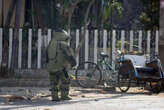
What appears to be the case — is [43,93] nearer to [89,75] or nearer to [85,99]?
[85,99]

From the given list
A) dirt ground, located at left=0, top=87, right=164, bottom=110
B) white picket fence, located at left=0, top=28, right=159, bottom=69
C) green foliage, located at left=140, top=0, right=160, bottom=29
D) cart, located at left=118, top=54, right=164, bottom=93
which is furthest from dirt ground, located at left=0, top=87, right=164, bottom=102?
green foliage, located at left=140, top=0, right=160, bottom=29

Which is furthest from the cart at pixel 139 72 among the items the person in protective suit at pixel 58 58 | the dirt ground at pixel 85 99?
the person in protective suit at pixel 58 58

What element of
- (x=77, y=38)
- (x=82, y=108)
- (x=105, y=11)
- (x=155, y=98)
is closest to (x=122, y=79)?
(x=155, y=98)

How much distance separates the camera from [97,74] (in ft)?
31.8

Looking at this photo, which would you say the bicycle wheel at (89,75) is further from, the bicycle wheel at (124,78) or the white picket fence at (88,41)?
the white picket fence at (88,41)

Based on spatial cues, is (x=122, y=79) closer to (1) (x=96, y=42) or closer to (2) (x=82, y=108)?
(1) (x=96, y=42)

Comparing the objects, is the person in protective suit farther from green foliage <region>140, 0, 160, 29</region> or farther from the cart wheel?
green foliage <region>140, 0, 160, 29</region>

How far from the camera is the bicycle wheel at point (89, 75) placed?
9.63 meters

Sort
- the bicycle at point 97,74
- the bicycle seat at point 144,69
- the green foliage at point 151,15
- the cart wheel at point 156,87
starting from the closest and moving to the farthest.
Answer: the cart wheel at point 156,87
the bicycle seat at point 144,69
the bicycle at point 97,74
the green foliage at point 151,15

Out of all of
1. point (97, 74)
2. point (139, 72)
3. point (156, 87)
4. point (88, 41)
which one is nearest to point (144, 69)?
point (139, 72)

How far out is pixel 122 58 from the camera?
9430 millimetres

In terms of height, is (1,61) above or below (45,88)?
above

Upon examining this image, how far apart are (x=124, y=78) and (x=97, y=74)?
2.60ft

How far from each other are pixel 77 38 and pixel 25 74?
6.31 ft
